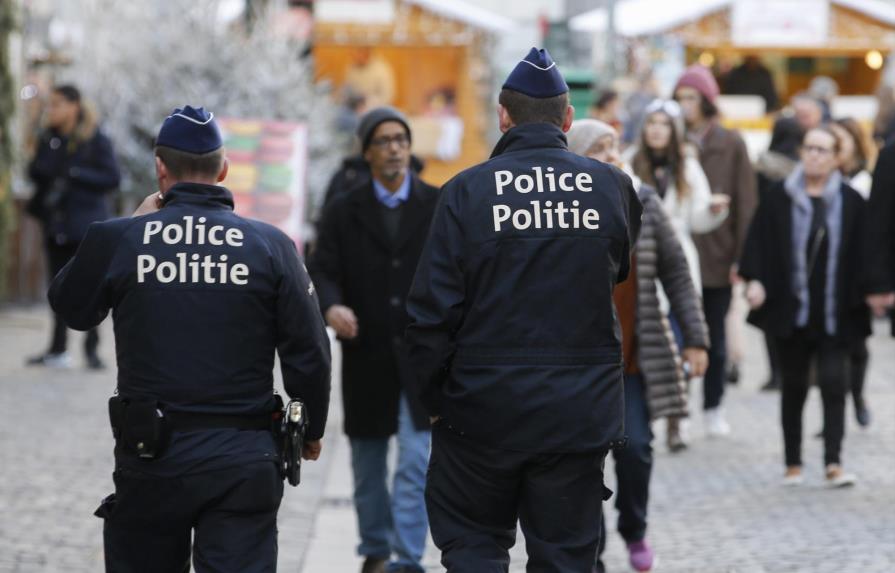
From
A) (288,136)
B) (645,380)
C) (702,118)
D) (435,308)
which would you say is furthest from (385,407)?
(288,136)

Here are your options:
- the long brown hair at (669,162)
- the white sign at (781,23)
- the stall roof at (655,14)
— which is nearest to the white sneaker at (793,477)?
the long brown hair at (669,162)

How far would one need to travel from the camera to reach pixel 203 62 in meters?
18.5

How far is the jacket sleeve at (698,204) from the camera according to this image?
10109 millimetres

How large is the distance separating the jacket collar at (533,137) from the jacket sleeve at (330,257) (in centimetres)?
235

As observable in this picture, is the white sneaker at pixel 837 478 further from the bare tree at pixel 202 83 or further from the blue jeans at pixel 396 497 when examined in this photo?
the bare tree at pixel 202 83

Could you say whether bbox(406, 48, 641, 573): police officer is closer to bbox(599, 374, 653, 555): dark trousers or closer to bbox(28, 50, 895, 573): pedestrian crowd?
bbox(28, 50, 895, 573): pedestrian crowd

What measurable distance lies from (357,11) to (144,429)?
95.4 ft

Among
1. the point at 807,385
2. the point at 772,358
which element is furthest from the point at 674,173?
the point at 772,358

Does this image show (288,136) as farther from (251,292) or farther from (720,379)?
(251,292)

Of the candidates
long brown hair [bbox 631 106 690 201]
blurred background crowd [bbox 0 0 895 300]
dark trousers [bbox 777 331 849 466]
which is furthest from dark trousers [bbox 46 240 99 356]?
dark trousers [bbox 777 331 849 466]

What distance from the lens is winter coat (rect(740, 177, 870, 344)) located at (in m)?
9.33

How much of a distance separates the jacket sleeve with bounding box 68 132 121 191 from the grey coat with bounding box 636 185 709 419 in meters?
7.01

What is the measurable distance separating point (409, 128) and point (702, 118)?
4295 mm

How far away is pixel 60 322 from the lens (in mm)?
13523
